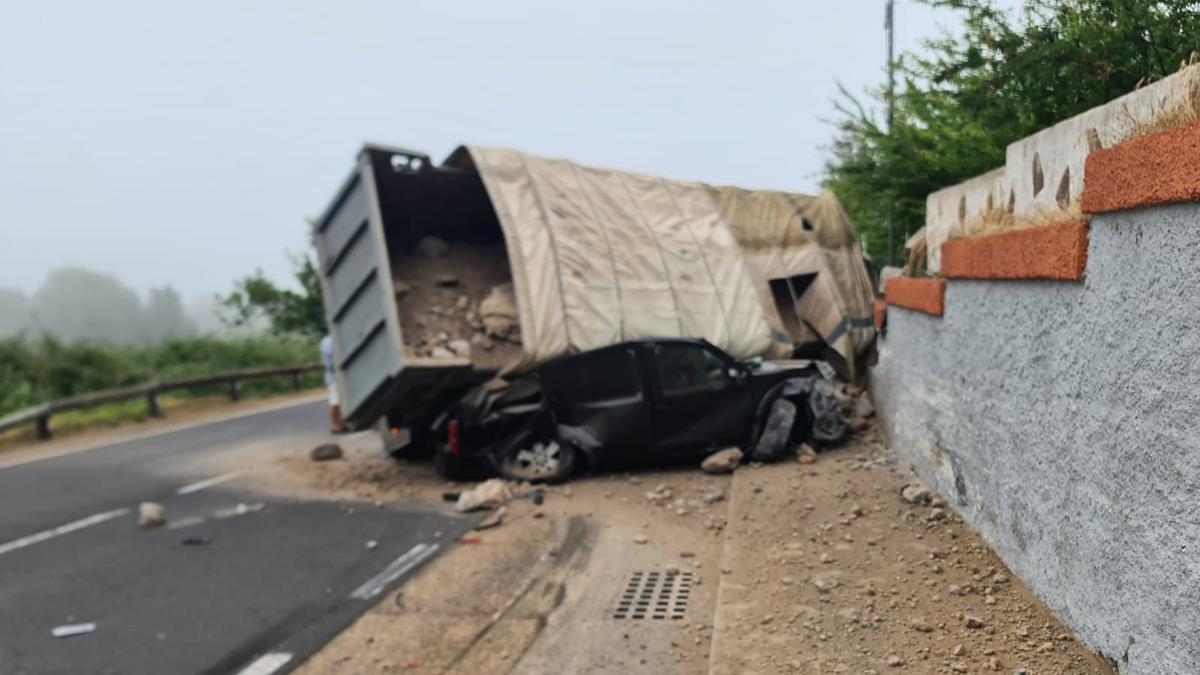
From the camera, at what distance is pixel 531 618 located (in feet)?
15.8

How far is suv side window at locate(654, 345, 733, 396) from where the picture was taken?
8.03 metres

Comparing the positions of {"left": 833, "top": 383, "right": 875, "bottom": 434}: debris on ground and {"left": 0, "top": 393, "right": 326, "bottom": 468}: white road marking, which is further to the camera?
{"left": 0, "top": 393, "right": 326, "bottom": 468}: white road marking

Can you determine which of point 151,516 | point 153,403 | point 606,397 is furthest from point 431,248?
point 153,403

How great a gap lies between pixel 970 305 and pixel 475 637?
348 cm

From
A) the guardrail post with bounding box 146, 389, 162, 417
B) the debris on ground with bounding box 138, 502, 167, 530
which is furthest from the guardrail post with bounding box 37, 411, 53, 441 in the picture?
the debris on ground with bounding box 138, 502, 167, 530

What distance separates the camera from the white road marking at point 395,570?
5.46 m

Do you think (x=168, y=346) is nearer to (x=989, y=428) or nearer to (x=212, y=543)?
(x=212, y=543)

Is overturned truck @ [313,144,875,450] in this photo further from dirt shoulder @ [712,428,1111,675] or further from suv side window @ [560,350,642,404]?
dirt shoulder @ [712,428,1111,675]

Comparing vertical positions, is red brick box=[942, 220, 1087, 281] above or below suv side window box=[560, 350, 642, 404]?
above

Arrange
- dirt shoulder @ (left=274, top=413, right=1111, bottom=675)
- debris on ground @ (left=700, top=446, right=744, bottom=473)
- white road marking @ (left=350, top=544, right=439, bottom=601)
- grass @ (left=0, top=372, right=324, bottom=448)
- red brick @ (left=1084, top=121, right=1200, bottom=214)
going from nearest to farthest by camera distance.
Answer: red brick @ (left=1084, top=121, right=1200, bottom=214), dirt shoulder @ (left=274, top=413, right=1111, bottom=675), white road marking @ (left=350, top=544, right=439, bottom=601), debris on ground @ (left=700, top=446, right=744, bottom=473), grass @ (left=0, top=372, right=324, bottom=448)

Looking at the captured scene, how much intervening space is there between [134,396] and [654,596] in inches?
526

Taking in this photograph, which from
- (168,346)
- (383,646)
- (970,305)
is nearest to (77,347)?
(168,346)

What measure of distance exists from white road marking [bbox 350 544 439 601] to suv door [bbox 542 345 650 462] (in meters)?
2.17

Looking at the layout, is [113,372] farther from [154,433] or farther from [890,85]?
[890,85]
